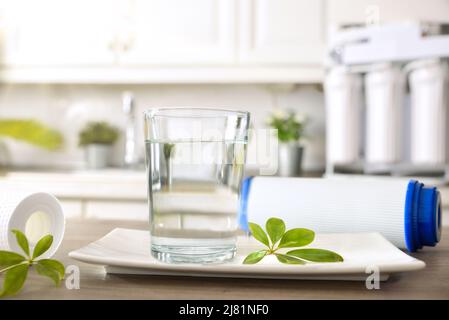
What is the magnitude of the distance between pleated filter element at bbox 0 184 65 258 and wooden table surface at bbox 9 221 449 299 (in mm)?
52

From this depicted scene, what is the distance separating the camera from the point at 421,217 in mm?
611

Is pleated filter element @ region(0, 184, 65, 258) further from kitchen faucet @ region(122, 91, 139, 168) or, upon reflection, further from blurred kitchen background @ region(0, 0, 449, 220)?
kitchen faucet @ region(122, 91, 139, 168)

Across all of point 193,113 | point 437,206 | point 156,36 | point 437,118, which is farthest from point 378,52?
point 193,113

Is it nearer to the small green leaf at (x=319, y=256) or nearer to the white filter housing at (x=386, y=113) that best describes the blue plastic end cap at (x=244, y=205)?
the small green leaf at (x=319, y=256)

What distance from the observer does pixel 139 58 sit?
2125 millimetres

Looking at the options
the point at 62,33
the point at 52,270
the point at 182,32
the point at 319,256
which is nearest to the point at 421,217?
the point at 319,256

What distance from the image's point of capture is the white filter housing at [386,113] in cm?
171

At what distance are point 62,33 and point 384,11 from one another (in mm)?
1199

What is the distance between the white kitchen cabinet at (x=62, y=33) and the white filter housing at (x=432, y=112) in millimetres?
1137

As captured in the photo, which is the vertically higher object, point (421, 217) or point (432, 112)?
point (432, 112)

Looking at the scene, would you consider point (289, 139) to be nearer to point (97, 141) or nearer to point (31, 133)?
point (97, 141)

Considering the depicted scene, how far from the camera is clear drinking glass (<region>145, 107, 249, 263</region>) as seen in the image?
1.54 feet

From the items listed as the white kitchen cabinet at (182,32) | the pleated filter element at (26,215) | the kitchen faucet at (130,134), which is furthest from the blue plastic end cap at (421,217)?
the kitchen faucet at (130,134)
